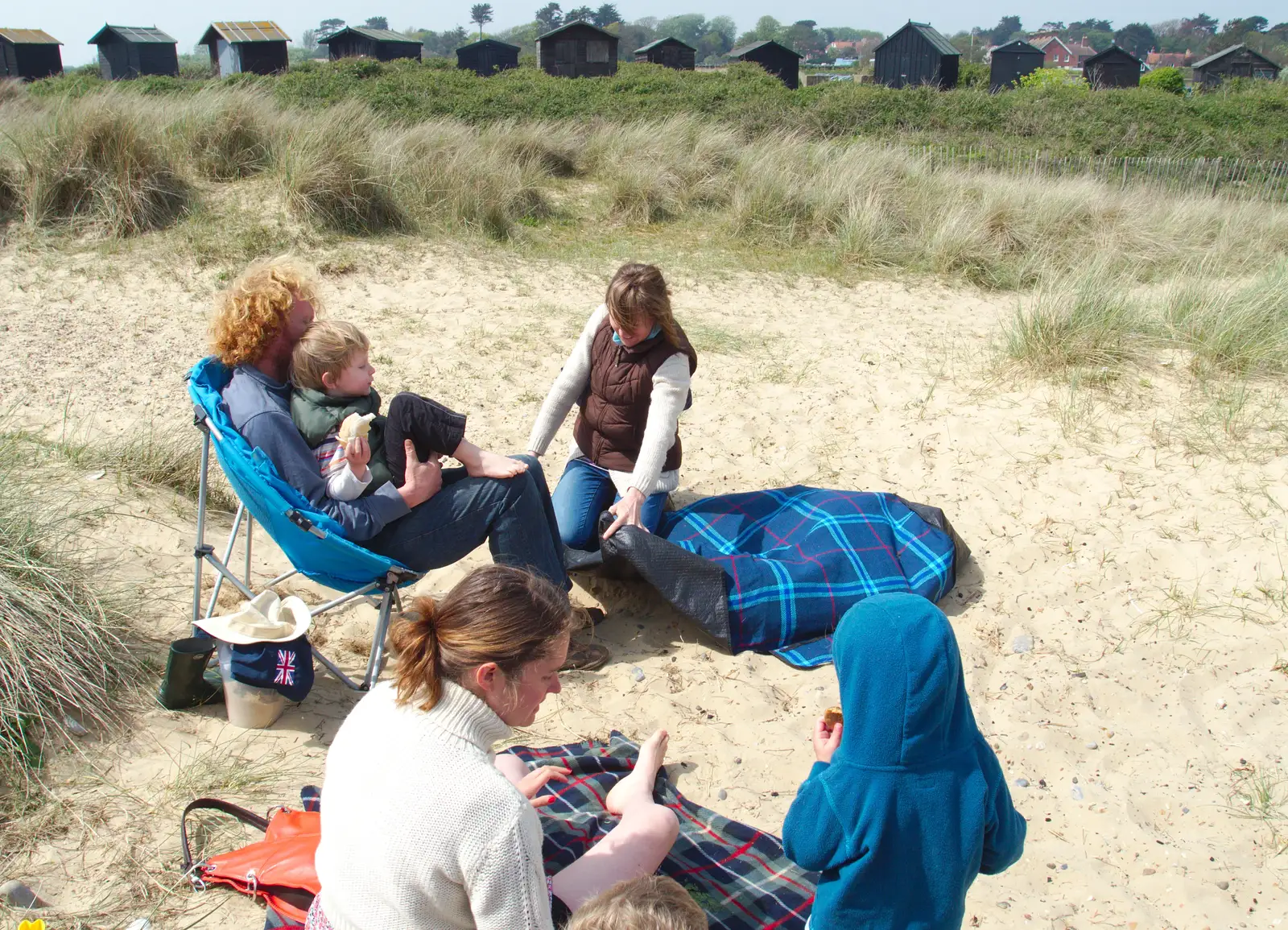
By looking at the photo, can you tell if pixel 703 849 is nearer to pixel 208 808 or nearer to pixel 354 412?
pixel 208 808

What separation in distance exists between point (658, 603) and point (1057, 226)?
6.76 m

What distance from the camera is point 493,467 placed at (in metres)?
3.15

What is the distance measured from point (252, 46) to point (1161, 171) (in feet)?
110

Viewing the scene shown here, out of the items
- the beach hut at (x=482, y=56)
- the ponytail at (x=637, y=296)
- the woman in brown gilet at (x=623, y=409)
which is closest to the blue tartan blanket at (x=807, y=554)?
the woman in brown gilet at (x=623, y=409)

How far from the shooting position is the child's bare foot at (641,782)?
7.91 feet

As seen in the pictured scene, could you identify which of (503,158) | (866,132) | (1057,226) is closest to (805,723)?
(1057,226)

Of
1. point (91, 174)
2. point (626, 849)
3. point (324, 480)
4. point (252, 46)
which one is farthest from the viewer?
point (252, 46)

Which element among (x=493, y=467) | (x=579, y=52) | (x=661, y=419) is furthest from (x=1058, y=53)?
(x=493, y=467)

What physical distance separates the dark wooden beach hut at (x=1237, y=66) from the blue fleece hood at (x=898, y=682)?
49.1 metres

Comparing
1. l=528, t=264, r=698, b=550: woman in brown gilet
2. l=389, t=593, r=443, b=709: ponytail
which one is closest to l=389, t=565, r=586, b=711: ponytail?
l=389, t=593, r=443, b=709: ponytail

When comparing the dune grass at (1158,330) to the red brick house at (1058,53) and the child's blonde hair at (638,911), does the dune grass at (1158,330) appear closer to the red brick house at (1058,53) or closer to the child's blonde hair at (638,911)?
the child's blonde hair at (638,911)

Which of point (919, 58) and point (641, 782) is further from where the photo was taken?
point (919, 58)

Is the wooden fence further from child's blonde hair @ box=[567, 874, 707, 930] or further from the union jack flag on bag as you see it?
child's blonde hair @ box=[567, 874, 707, 930]

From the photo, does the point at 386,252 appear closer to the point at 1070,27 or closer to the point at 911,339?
the point at 911,339
